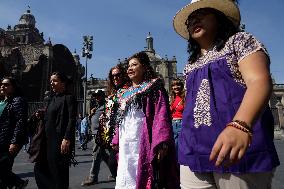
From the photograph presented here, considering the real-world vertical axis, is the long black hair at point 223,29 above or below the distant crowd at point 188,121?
above

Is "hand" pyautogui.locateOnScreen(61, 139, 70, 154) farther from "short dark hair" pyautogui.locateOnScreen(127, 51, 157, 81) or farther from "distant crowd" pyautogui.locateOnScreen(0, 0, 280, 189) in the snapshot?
"short dark hair" pyautogui.locateOnScreen(127, 51, 157, 81)

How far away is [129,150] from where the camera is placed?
366 cm

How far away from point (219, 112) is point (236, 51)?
0.36 meters

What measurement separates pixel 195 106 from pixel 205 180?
0.44 m

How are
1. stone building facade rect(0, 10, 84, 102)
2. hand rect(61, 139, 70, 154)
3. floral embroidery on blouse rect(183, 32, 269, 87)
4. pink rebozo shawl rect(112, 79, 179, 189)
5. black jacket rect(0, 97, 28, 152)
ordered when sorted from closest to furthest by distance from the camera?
1. floral embroidery on blouse rect(183, 32, 269, 87)
2. pink rebozo shawl rect(112, 79, 179, 189)
3. hand rect(61, 139, 70, 154)
4. black jacket rect(0, 97, 28, 152)
5. stone building facade rect(0, 10, 84, 102)

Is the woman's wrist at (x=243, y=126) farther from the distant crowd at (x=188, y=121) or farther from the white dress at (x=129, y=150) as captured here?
the white dress at (x=129, y=150)

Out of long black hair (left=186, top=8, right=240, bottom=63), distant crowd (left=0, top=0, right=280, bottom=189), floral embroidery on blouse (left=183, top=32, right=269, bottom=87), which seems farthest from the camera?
long black hair (left=186, top=8, right=240, bottom=63)

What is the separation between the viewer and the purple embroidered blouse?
5.63 feet

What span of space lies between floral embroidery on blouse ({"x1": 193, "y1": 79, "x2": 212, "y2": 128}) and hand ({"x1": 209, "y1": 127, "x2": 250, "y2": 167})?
0.56 meters

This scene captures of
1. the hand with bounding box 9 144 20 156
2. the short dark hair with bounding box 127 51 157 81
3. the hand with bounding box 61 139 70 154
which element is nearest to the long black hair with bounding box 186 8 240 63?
the short dark hair with bounding box 127 51 157 81

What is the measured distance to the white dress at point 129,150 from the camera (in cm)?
358

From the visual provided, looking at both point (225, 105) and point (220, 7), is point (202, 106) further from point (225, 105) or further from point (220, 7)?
point (220, 7)

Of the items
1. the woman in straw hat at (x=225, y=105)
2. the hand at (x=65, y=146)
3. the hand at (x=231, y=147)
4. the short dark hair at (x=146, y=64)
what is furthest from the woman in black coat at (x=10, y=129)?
the hand at (x=231, y=147)

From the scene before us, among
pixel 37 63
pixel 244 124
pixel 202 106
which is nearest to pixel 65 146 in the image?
pixel 202 106
